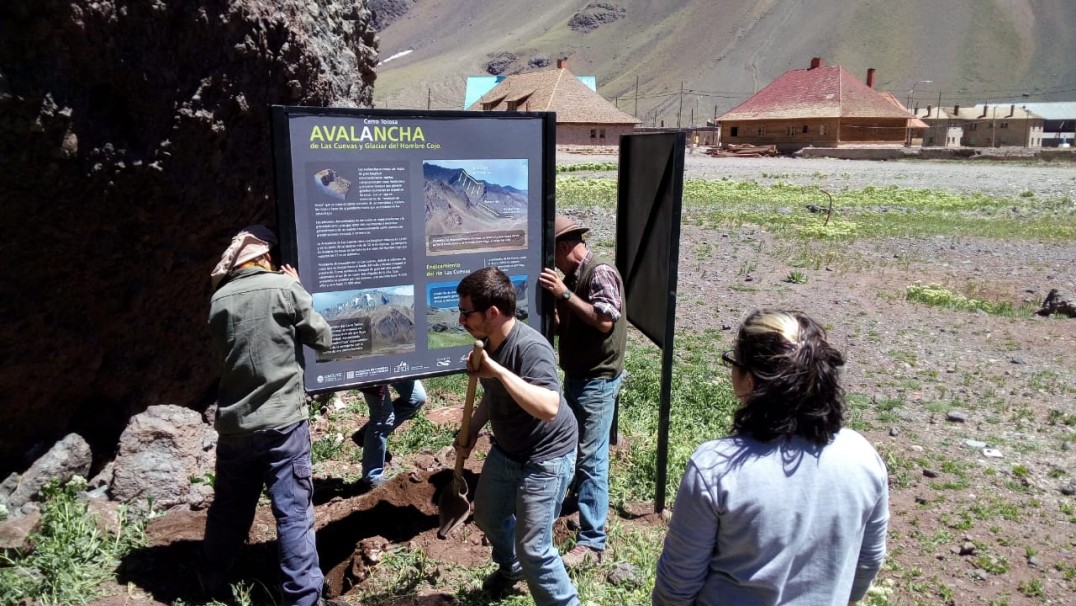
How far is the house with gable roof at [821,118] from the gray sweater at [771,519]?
182 ft

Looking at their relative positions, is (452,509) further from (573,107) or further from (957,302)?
(573,107)

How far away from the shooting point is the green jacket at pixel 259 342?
3.52 meters

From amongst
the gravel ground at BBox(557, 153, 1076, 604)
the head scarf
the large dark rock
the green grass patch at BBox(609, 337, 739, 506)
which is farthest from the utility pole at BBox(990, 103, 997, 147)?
the head scarf

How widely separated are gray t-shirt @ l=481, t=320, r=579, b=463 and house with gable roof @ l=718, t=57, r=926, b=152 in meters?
54.4

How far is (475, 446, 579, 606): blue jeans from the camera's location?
340 centimetres

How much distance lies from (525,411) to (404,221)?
48.2 inches

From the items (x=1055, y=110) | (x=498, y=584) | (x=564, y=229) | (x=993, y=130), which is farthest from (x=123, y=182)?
(x=1055, y=110)

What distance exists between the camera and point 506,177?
423 centimetres

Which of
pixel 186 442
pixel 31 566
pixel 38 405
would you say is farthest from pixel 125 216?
pixel 31 566

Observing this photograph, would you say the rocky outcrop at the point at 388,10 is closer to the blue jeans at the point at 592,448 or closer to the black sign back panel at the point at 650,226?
the black sign back panel at the point at 650,226

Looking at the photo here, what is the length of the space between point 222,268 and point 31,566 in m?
1.71

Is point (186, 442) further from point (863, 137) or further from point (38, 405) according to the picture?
point (863, 137)

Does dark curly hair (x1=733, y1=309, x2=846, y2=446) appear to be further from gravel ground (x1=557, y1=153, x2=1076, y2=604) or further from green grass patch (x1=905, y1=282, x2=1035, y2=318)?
green grass patch (x1=905, y1=282, x2=1035, y2=318)

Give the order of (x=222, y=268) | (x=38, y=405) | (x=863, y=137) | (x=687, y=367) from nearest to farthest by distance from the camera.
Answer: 1. (x=222, y=268)
2. (x=38, y=405)
3. (x=687, y=367)
4. (x=863, y=137)
